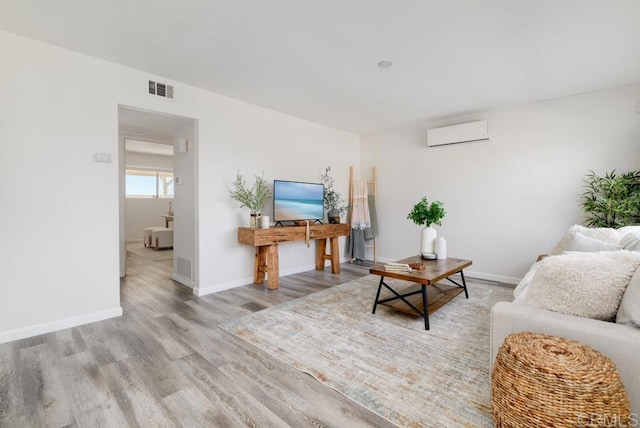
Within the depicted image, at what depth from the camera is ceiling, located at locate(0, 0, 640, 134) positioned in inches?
83.6

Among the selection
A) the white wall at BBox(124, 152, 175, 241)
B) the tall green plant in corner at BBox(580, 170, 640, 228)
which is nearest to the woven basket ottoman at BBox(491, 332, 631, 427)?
the tall green plant in corner at BBox(580, 170, 640, 228)

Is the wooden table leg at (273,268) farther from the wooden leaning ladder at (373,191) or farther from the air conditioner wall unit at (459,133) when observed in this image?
the air conditioner wall unit at (459,133)

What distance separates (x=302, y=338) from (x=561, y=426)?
1735 millimetres

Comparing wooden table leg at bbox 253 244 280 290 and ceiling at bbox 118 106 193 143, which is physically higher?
ceiling at bbox 118 106 193 143

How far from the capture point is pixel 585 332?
1240 millimetres

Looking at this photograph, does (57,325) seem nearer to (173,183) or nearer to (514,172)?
(173,183)

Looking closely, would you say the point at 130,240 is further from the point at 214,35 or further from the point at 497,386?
the point at 497,386

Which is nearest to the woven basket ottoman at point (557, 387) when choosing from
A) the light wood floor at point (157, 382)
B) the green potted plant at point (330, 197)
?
the light wood floor at point (157, 382)

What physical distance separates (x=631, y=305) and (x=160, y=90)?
13.2 feet

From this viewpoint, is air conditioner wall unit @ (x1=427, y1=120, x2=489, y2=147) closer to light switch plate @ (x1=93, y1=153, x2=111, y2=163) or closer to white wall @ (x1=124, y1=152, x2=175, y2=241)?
light switch plate @ (x1=93, y1=153, x2=111, y2=163)

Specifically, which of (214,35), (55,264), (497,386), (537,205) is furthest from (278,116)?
(497,386)

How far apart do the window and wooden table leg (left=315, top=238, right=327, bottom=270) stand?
652 centimetres

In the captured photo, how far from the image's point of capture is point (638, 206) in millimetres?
3258

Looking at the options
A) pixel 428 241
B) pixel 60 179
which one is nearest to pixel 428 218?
pixel 428 241
